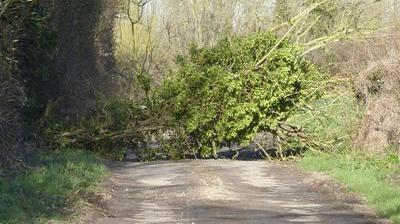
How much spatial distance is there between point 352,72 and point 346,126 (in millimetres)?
1763

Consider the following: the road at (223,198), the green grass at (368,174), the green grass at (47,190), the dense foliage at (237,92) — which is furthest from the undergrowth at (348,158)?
the green grass at (47,190)

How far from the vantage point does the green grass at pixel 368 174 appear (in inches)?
501

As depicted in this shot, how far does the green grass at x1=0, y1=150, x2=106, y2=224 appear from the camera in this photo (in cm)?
1098

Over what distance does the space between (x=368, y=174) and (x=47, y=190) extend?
7685 mm

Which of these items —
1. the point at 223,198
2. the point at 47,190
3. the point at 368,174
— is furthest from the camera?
the point at 368,174

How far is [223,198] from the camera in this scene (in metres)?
14.1

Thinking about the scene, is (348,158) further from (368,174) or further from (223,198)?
(223,198)

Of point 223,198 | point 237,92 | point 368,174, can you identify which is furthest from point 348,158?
point 223,198

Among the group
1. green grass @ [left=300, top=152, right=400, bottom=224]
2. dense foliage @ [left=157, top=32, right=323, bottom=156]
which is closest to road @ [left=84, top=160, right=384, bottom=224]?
green grass @ [left=300, top=152, right=400, bottom=224]

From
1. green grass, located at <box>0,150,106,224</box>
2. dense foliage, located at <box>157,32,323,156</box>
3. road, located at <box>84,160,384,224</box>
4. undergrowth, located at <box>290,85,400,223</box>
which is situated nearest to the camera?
green grass, located at <box>0,150,106,224</box>

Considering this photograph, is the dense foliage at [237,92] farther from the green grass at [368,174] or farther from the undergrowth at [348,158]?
the green grass at [368,174]

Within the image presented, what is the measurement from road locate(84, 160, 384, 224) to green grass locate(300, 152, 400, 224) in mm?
354

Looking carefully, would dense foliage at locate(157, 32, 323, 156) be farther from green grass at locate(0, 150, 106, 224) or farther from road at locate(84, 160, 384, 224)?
green grass at locate(0, 150, 106, 224)

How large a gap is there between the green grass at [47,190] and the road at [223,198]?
58 cm
